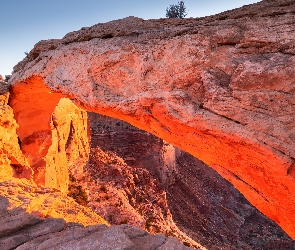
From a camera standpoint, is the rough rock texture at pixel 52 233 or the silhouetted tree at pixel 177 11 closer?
the rough rock texture at pixel 52 233

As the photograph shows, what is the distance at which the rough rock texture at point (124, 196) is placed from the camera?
7.82 metres

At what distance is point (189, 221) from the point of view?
474 inches

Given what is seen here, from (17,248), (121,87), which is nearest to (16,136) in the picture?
→ (121,87)

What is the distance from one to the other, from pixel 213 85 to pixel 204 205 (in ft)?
36.6

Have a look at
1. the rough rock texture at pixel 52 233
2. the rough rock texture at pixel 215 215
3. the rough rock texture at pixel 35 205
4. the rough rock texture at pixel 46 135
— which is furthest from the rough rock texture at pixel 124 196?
the rough rock texture at pixel 52 233

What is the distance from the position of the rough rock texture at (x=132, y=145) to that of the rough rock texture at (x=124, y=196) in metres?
2.13

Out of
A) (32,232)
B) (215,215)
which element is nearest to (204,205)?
(215,215)

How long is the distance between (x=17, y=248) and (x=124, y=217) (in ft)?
16.5

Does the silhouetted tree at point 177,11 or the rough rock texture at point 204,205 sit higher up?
the silhouetted tree at point 177,11

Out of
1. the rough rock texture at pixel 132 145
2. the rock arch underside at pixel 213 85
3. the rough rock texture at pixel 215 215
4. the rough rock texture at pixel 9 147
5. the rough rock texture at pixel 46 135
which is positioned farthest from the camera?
the rough rock texture at pixel 132 145

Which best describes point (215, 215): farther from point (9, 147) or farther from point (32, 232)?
point (32, 232)

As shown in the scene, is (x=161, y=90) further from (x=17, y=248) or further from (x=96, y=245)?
(x=17, y=248)

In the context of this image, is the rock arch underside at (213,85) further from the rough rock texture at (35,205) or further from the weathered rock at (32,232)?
A: the weathered rock at (32,232)

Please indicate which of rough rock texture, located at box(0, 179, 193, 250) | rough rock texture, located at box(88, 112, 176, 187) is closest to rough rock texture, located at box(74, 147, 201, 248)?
rough rock texture, located at box(88, 112, 176, 187)
